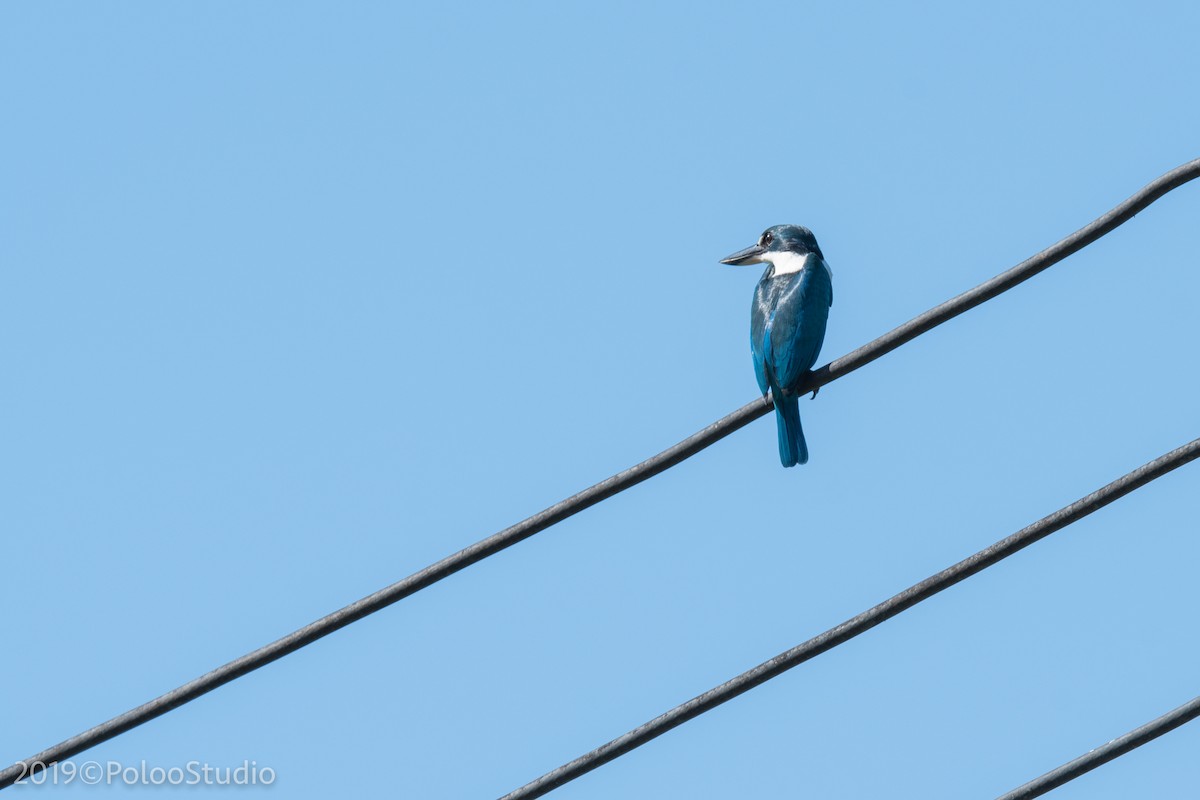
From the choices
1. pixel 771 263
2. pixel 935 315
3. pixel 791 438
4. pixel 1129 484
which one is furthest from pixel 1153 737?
pixel 771 263

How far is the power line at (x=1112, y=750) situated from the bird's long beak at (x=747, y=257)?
502 centimetres

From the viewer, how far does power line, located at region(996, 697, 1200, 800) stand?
14.3ft

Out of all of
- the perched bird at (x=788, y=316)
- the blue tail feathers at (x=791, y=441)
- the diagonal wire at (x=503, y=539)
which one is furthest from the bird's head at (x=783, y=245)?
the diagonal wire at (x=503, y=539)

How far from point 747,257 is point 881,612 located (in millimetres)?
5010

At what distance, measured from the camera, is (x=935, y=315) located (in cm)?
495

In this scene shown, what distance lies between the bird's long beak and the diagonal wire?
14.0 feet

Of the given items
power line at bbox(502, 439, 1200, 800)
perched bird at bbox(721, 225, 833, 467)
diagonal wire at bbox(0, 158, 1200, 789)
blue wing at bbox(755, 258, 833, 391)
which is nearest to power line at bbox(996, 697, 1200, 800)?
power line at bbox(502, 439, 1200, 800)

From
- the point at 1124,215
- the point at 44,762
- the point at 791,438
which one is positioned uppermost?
the point at 791,438

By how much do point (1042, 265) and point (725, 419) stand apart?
969mm

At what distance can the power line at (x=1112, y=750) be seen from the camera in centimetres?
435

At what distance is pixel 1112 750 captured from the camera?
438 cm

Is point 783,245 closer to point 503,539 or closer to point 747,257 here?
point 747,257

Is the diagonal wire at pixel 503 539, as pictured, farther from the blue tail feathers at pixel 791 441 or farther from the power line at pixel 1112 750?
the blue tail feathers at pixel 791 441

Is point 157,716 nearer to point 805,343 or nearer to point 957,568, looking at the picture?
point 957,568
